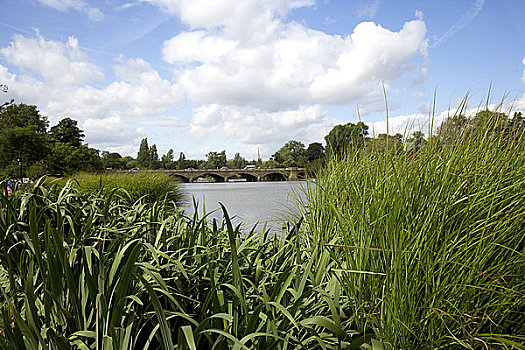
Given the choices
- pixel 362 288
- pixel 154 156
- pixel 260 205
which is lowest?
pixel 260 205

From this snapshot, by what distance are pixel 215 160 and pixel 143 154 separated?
22.6m

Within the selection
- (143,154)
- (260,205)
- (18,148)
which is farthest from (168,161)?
(260,205)

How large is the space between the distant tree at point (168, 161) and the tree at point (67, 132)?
23451mm

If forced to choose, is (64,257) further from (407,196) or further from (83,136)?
(83,136)

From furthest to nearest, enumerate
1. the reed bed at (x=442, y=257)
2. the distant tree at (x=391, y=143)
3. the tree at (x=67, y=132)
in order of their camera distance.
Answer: the tree at (x=67, y=132) < the distant tree at (x=391, y=143) < the reed bed at (x=442, y=257)

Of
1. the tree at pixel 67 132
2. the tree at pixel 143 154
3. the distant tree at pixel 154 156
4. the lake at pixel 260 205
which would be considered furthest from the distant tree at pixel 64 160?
the tree at pixel 143 154

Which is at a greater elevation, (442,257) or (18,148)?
(18,148)

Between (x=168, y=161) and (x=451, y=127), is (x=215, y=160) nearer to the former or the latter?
(x=168, y=161)

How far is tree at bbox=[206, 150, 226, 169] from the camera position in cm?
7900

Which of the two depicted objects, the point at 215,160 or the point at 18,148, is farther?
the point at 215,160

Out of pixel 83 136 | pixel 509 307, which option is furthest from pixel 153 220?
pixel 83 136

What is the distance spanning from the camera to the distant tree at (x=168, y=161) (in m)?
63.9

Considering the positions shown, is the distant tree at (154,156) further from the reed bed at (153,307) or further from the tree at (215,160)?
the reed bed at (153,307)

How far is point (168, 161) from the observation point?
67.8 meters
